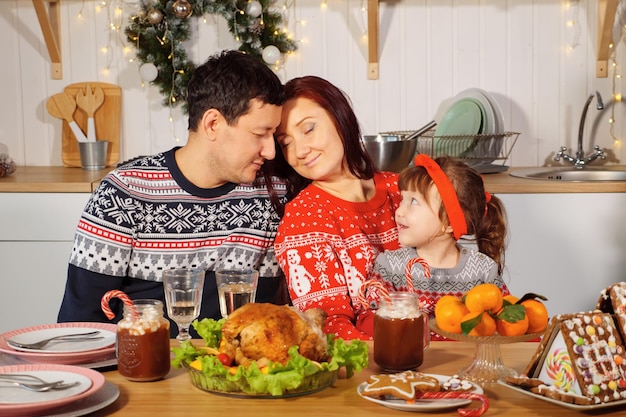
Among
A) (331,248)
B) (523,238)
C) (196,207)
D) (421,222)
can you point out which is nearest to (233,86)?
(196,207)

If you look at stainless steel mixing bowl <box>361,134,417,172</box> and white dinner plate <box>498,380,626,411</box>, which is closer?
white dinner plate <box>498,380,626,411</box>

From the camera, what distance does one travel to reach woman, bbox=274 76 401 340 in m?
2.02

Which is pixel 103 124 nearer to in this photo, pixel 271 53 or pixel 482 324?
pixel 271 53

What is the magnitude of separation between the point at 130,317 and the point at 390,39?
8.07 ft

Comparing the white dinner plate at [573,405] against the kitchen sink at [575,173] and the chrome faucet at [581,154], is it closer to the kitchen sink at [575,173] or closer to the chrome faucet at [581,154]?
the kitchen sink at [575,173]

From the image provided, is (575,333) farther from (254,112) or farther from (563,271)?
(563,271)

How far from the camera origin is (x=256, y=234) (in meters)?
2.20

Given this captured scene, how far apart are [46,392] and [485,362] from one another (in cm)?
69

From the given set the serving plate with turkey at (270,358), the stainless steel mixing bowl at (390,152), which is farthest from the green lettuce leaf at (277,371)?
the stainless steel mixing bowl at (390,152)

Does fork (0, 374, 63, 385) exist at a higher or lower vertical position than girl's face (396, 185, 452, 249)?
lower

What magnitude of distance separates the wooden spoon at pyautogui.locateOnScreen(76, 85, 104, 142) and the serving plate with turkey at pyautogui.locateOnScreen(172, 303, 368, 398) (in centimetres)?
242

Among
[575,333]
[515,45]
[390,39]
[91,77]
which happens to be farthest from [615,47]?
[575,333]

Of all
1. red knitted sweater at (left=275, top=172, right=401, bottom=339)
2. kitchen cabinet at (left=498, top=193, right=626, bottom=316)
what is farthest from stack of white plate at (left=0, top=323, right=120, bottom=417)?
kitchen cabinet at (left=498, top=193, right=626, bottom=316)

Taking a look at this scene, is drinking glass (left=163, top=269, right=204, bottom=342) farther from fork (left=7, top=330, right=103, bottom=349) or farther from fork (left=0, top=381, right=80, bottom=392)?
fork (left=0, top=381, right=80, bottom=392)
